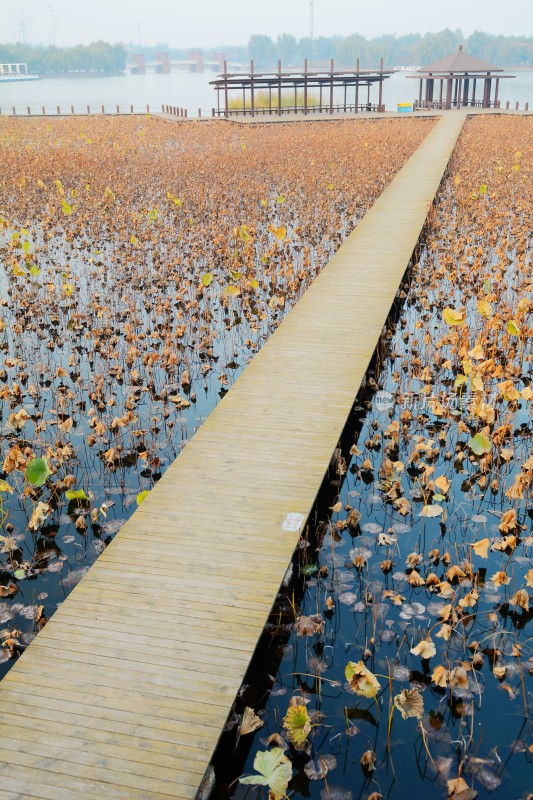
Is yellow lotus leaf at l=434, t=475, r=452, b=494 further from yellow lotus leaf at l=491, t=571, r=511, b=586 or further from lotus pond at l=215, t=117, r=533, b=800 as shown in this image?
yellow lotus leaf at l=491, t=571, r=511, b=586

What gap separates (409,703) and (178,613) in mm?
1303

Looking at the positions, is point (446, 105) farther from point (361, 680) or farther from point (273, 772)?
point (273, 772)

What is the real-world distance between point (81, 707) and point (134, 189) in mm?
16717

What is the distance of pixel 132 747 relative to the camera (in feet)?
10.5

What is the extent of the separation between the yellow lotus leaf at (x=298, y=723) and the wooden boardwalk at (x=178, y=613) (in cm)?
33

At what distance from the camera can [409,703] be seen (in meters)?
3.72

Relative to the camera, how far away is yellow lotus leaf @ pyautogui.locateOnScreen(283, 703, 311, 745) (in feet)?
11.7

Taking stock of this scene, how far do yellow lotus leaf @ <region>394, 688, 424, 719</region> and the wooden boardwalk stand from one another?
80cm

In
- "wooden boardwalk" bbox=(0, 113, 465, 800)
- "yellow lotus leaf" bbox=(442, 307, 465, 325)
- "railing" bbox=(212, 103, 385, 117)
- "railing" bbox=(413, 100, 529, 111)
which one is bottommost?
"wooden boardwalk" bbox=(0, 113, 465, 800)

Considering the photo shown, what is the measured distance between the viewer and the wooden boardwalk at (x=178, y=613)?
316 cm

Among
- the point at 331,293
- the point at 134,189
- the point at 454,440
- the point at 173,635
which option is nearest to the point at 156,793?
the point at 173,635

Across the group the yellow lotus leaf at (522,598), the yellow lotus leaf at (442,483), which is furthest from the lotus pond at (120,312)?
the yellow lotus leaf at (522,598)

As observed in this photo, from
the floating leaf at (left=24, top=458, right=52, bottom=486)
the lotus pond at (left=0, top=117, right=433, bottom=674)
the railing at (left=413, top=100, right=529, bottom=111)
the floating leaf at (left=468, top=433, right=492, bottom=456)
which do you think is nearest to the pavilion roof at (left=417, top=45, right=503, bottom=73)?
the railing at (left=413, top=100, right=529, bottom=111)

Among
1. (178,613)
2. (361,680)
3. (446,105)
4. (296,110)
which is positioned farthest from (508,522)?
(446,105)
